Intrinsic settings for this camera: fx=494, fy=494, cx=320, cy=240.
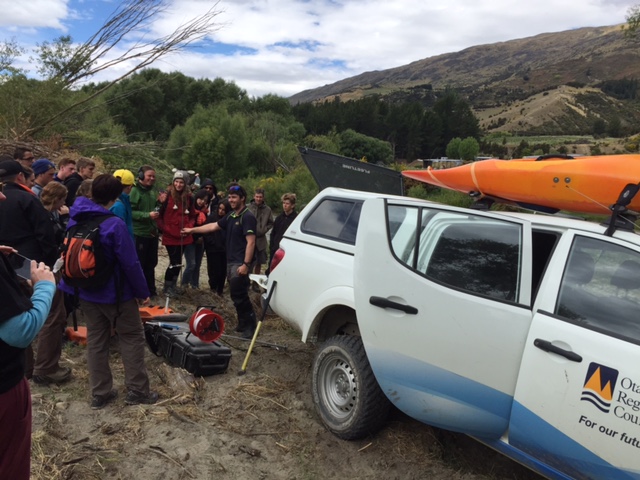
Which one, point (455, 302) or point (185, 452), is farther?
point (185, 452)

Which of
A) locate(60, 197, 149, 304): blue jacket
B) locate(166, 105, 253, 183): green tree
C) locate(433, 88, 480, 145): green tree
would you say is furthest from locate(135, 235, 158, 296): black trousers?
locate(433, 88, 480, 145): green tree

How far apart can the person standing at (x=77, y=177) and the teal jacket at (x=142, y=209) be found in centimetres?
68

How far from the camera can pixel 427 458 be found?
3441 millimetres

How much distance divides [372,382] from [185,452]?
1.36 metres

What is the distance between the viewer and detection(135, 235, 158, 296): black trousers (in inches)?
268

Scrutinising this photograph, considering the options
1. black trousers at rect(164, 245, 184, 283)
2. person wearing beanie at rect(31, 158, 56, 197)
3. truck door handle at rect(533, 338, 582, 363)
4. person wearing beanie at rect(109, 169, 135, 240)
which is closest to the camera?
truck door handle at rect(533, 338, 582, 363)

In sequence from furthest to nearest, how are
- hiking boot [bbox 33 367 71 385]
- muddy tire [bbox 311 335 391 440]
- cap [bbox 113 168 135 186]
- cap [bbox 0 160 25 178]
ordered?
cap [bbox 113 168 135 186] → hiking boot [bbox 33 367 71 385] → cap [bbox 0 160 25 178] → muddy tire [bbox 311 335 391 440]

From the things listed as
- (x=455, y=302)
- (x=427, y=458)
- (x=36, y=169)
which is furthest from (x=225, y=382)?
(x=36, y=169)

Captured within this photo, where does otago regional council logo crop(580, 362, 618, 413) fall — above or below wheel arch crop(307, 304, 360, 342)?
above

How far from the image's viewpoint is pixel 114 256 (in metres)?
3.85

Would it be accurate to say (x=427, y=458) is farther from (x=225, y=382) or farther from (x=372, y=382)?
(x=225, y=382)

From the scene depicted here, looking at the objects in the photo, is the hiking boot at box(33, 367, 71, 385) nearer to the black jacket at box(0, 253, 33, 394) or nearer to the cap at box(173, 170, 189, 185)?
the black jacket at box(0, 253, 33, 394)

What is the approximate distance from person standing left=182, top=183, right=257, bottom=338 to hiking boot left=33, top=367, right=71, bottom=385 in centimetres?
199

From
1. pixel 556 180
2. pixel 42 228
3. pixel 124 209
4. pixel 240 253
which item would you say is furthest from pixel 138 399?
pixel 556 180
